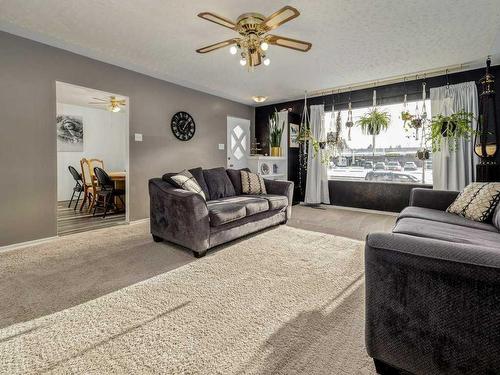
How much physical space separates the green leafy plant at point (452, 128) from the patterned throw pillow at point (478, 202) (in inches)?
68.5

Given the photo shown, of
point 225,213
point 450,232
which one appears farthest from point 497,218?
point 225,213

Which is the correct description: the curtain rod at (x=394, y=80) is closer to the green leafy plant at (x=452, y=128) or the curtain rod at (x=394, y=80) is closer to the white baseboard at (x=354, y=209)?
the green leafy plant at (x=452, y=128)

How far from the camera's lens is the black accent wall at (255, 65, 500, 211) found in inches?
169

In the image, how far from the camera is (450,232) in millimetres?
1935

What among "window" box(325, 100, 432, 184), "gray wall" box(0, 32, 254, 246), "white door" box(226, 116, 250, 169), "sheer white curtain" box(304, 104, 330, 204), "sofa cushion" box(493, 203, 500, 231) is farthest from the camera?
"white door" box(226, 116, 250, 169)

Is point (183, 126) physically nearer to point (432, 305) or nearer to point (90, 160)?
point (90, 160)

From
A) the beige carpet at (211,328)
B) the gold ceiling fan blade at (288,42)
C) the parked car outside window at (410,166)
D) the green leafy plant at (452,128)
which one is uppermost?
the gold ceiling fan blade at (288,42)

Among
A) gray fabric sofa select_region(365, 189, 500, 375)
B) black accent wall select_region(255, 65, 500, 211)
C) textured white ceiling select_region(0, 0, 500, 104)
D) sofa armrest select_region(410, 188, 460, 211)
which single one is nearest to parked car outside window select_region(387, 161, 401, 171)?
black accent wall select_region(255, 65, 500, 211)

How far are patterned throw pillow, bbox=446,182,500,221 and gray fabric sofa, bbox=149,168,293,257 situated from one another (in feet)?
7.02

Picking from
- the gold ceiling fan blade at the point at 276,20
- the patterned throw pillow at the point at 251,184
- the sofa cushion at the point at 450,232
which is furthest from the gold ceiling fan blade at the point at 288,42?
the patterned throw pillow at the point at 251,184

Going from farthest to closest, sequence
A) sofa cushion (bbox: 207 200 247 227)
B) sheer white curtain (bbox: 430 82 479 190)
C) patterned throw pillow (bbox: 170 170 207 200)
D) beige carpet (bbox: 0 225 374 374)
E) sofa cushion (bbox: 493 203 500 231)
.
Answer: sheer white curtain (bbox: 430 82 479 190) → patterned throw pillow (bbox: 170 170 207 200) → sofa cushion (bbox: 207 200 247 227) → sofa cushion (bbox: 493 203 500 231) → beige carpet (bbox: 0 225 374 374)

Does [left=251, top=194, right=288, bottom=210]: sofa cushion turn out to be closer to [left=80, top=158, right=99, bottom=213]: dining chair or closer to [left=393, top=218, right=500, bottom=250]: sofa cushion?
[left=393, top=218, right=500, bottom=250]: sofa cushion

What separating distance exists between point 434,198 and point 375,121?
227 centimetres

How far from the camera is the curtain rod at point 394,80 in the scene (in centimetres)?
410
